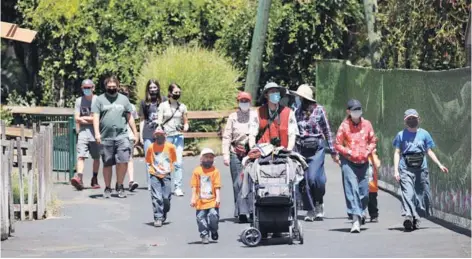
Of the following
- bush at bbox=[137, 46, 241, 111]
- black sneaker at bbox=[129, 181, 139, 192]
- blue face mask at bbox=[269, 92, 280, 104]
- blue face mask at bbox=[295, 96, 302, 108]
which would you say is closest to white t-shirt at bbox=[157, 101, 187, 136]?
black sneaker at bbox=[129, 181, 139, 192]

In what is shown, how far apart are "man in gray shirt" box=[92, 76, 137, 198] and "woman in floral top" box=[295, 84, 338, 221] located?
3686mm

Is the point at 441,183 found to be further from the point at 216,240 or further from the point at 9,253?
the point at 9,253

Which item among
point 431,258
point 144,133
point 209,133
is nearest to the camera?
point 431,258

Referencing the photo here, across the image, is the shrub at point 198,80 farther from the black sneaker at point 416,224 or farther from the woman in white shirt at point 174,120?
the black sneaker at point 416,224

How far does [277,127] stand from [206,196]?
1.86m

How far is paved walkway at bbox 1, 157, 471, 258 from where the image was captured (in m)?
14.3

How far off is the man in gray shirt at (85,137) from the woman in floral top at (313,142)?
182 inches

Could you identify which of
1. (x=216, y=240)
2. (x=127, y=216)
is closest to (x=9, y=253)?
(x=216, y=240)

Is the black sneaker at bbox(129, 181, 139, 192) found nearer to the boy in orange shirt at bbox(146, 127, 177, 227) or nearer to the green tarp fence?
the boy in orange shirt at bbox(146, 127, 177, 227)

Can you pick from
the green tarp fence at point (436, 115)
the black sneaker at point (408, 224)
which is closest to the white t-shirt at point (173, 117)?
the green tarp fence at point (436, 115)

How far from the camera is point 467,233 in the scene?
50.8 feet

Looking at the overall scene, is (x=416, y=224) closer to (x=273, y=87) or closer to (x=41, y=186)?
(x=273, y=87)

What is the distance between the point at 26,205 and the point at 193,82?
36.1 ft

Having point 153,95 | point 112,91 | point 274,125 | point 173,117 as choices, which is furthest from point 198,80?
point 274,125
